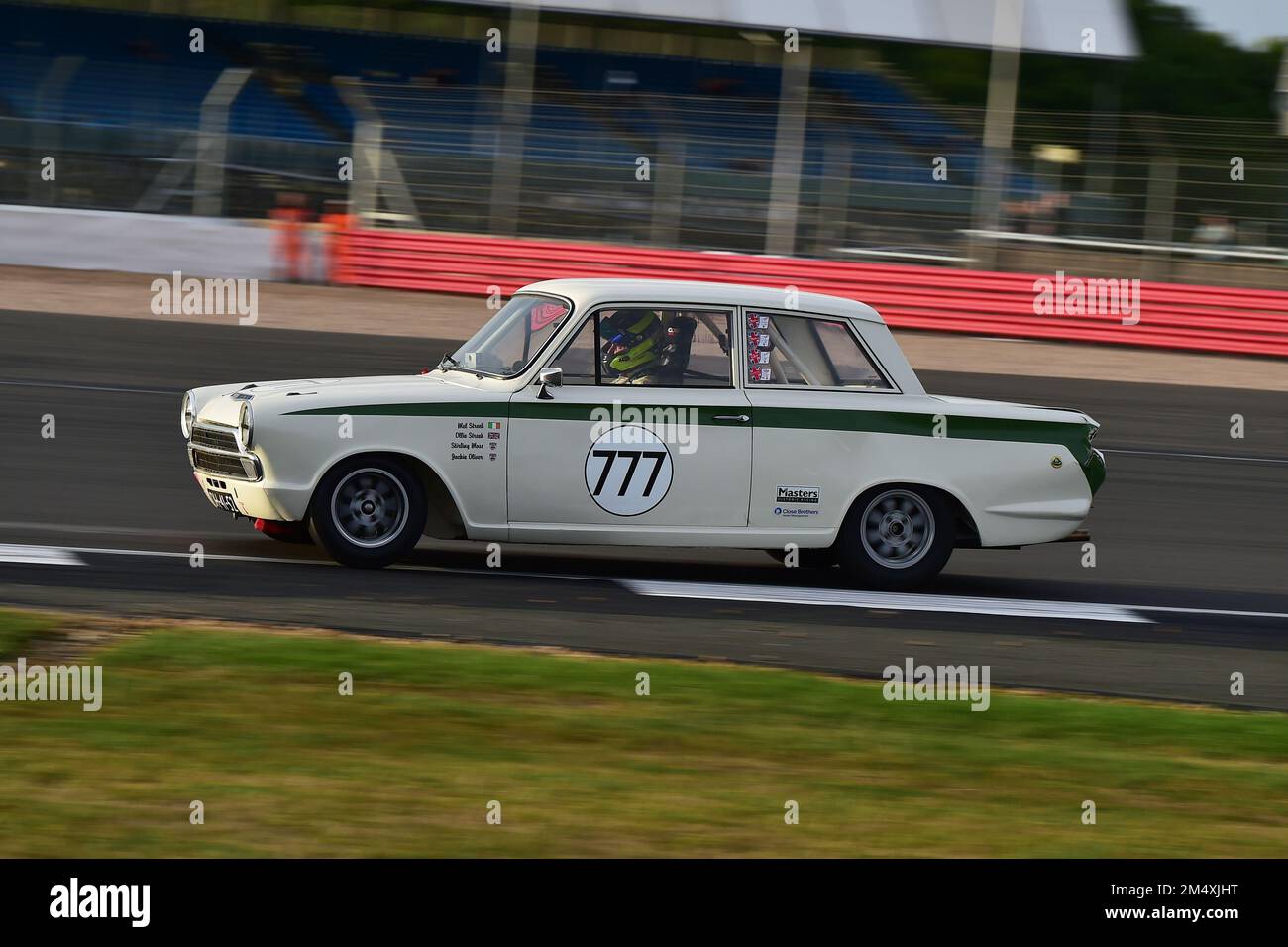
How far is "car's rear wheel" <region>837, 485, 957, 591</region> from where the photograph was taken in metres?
8.84

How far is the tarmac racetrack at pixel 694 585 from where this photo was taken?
7.62 metres

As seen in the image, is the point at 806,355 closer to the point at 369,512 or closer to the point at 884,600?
the point at 884,600

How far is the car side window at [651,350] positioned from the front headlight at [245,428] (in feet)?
4.94

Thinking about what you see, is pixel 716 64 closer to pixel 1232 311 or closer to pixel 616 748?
pixel 1232 311

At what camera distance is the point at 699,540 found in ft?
27.9

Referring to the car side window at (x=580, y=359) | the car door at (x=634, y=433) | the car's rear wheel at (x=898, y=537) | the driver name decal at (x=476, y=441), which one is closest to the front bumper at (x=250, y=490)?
the driver name decal at (x=476, y=441)

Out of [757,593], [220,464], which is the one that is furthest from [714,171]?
[220,464]

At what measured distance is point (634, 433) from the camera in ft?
27.5

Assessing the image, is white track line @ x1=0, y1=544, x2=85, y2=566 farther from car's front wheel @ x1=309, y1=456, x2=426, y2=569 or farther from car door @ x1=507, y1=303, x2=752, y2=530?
car door @ x1=507, y1=303, x2=752, y2=530

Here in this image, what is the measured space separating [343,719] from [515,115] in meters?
19.6

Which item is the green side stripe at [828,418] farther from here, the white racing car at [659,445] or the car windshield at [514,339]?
the car windshield at [514,339]

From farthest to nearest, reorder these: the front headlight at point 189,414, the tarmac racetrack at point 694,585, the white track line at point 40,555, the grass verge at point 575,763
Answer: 1. the front headlight at point 189,414
2. the white track line at point 40,555
3. the tarmac racetrack at point 694,585
4. the grass verge at point 575,763

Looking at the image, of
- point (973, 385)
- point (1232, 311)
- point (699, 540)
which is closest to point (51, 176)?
point (973, 385)

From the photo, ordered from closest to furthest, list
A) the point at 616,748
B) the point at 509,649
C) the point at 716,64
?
the point at 616,748 < the point at 509,649 < the point at 716,64
